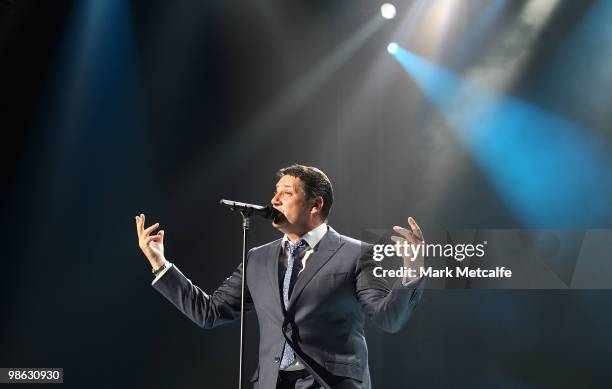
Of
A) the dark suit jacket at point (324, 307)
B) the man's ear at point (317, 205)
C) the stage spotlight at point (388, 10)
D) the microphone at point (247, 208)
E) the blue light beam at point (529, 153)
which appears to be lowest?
the dark suit jacket at point (324, 307)

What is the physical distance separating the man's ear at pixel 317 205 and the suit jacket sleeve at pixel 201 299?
1.49 feet

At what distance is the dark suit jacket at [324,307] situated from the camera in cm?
240

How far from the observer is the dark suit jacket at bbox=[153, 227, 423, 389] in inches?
94.7

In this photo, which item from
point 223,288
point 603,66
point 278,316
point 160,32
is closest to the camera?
point 278,316

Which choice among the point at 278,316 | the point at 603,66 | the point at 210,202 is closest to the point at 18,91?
the point at 210,202

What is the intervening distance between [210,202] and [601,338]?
10.2ft

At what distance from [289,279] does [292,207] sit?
1.02 feet

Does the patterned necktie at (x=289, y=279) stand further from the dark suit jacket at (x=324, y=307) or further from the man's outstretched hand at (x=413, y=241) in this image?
the man's outstretched hand at (x=413, y=241)

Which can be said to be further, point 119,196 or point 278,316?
point 119,196

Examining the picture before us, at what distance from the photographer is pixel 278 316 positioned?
99.6 inches

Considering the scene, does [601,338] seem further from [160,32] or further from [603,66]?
[160,32]

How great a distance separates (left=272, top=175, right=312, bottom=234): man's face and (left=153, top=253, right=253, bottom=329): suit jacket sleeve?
13.0 inches

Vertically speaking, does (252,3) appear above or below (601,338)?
above

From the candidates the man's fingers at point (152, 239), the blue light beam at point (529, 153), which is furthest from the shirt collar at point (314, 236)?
the blue light beam at point (529, 153)
